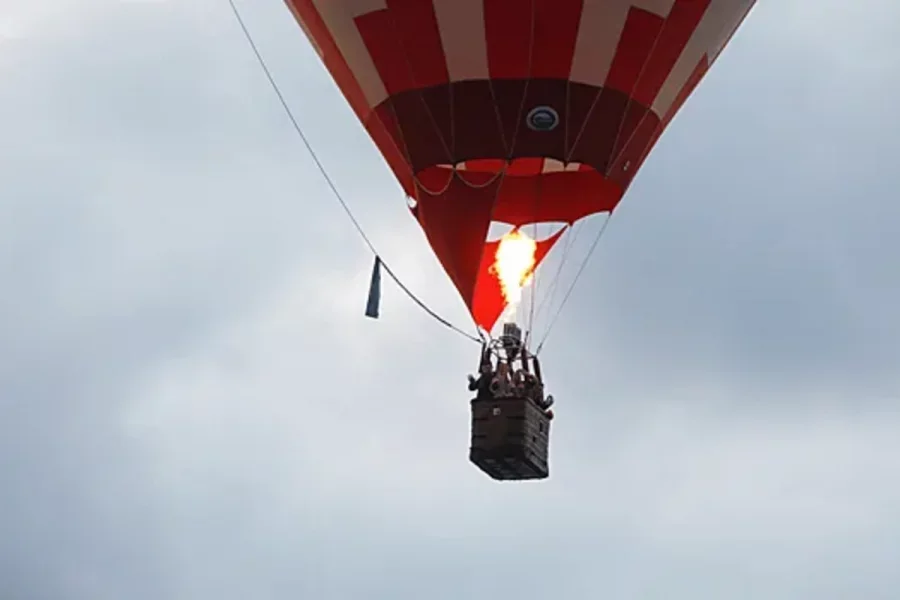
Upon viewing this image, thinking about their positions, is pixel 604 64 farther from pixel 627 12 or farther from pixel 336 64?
pixel 336 64

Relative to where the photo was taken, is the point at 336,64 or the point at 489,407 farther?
the point at 336,64

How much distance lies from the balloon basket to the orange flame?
57.2 inches

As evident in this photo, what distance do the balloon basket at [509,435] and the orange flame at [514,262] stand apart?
1454 millimetres

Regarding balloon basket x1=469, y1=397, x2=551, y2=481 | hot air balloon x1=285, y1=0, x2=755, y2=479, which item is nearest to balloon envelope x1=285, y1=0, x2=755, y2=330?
hot air balloon x1=285, y1=0, x2=755, y2=479

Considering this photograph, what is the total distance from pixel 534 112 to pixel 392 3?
1.40m

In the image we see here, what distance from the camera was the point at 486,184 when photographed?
63.4ft

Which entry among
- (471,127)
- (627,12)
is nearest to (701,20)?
(627,12)

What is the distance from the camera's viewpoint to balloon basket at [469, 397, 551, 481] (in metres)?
18.5

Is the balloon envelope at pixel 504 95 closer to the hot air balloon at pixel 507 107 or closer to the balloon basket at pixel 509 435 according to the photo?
the hot air balloon at pixel 507 107

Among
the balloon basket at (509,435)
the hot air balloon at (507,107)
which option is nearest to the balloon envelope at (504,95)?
the hot air balloon at (507,107)

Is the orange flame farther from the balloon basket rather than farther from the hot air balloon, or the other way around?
the balloon basket

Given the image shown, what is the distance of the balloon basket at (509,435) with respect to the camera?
18453mm

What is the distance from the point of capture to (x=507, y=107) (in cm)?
1897

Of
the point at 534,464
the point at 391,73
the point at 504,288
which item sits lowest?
the point at 534,464
